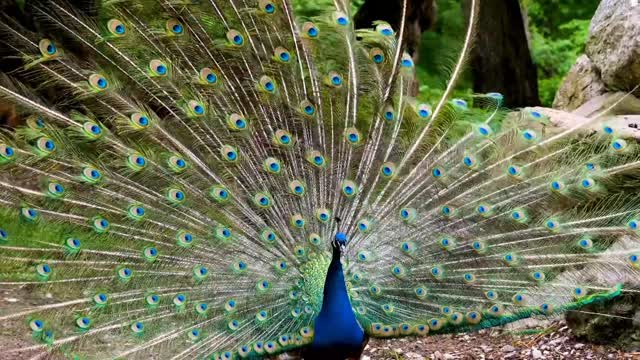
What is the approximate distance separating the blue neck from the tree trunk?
6.55 meters

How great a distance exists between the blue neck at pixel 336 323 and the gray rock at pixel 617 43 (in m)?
3.34

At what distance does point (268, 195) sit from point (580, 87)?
155 inches

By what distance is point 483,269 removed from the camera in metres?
4.41

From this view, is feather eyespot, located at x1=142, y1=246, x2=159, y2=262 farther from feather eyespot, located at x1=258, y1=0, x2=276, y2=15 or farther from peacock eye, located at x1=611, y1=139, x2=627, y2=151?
peacock eye, located at x1=611, y1=139, x2=627, y2=151

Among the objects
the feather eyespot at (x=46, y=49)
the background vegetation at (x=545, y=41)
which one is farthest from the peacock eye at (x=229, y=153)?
the background vegetation at (x=545, y=41)

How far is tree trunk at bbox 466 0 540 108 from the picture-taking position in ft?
33.3

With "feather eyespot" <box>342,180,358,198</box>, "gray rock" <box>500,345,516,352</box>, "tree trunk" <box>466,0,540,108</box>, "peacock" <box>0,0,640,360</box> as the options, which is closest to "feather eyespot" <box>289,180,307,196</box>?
"peacock" <box>0,0,640,360</box>

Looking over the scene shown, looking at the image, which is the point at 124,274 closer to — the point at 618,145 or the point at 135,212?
the point at 135,212

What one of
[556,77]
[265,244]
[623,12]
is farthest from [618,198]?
[556,77]

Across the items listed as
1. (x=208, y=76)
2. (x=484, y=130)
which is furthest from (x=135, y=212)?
(x=484, y=130)

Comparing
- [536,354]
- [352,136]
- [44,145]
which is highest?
[44,145]

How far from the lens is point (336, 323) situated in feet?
13.5

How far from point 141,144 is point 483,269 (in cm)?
198

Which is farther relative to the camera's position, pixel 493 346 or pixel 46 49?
pixel 493 346
